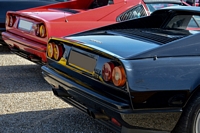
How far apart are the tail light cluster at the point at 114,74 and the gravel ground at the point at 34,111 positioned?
3.37 feet

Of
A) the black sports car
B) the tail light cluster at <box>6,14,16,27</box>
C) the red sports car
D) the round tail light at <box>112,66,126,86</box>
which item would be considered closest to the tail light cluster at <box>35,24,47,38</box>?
the red sports car

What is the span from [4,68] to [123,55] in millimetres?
4256

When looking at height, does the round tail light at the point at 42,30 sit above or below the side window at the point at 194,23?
below

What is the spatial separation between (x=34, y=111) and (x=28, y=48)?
134cm

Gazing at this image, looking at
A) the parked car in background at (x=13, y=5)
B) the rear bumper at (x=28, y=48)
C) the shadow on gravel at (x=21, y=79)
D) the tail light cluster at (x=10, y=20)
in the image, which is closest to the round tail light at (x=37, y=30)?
the rear bumper at (x=28, y=48)

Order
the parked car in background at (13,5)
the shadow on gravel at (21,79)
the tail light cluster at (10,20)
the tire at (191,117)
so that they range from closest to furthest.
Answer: the tire at (191,117)
the shadow on gravel at (21,79)
the tail light cluster at (10,20)
the parked car in background at (13,5)

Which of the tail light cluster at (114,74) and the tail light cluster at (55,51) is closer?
the tail light cluster at (114,74)

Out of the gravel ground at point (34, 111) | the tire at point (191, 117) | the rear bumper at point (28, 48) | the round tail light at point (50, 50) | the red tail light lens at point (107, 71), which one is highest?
the red tail light lens at point (107, 71)

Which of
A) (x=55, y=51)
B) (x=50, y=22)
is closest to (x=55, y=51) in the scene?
(x=55, y=51)

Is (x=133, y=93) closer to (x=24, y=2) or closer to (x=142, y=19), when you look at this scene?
(x=142, y=19)

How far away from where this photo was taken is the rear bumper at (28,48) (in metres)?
5.18

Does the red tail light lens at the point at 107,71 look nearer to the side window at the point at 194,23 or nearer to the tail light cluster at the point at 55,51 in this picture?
the tail light cluster at the point at 55,51

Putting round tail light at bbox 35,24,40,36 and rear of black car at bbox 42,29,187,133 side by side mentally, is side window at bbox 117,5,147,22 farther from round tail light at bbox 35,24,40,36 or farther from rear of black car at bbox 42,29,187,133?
rear of black car at bbox 42,29,187,133

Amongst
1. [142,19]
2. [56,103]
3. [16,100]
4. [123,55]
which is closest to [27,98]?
[16,100]
